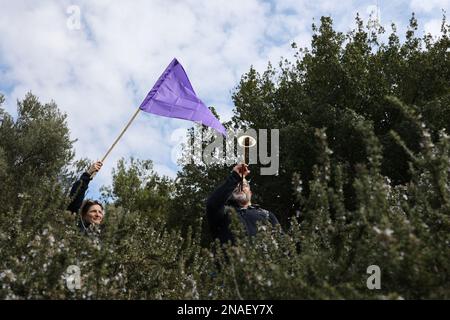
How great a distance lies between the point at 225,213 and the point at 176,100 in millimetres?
2820

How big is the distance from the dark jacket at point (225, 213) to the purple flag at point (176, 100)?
75.4 inches

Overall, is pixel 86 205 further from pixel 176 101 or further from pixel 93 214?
pixel 176 101

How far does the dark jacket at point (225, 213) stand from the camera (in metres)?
4.69

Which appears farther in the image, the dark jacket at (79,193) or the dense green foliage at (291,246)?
the dark jacket at (79,193)

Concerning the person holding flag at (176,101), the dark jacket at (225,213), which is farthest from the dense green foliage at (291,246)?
the person holding flag at (176,101)

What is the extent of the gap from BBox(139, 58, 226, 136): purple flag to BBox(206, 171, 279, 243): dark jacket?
192 centimetres

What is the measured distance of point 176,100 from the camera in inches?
287

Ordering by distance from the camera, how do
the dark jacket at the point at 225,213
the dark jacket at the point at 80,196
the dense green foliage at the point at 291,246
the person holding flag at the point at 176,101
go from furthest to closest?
the person holding flag at the point at 176,101, the dark jacket at the point at 80,196, the dark jacket at the point at 225,213, the dense green foliage at the point at 291,246

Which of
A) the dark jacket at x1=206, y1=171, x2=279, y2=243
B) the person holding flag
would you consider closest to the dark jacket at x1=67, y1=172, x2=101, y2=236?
the person holding flag

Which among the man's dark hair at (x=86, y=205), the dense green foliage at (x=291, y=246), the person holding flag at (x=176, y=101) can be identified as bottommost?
the dense green foliage at (x=291, y=246)

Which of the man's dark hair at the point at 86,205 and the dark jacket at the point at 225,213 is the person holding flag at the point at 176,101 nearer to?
the man's dark hair at the point at 86,205

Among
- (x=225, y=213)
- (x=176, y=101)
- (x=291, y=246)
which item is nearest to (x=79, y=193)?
(x=225, y=213)

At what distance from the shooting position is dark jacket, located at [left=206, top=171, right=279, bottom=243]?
15.4ft

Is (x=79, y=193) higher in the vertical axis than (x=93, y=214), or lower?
higher
